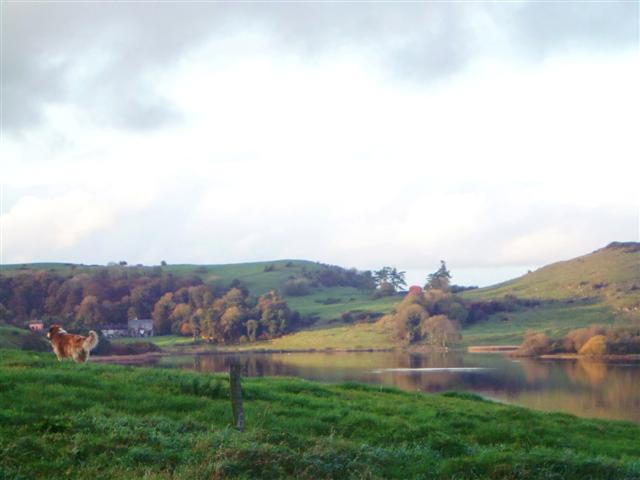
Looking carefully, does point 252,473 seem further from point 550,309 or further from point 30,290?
point 550,309

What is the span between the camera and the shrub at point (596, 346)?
82.8m

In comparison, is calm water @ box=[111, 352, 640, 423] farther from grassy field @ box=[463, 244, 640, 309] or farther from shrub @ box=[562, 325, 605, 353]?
grassy field @ box=[463, 244, 640, 309]

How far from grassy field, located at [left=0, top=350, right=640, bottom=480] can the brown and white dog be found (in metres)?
1.37

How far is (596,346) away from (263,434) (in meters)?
75.6

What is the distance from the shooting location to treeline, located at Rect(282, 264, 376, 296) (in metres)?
167

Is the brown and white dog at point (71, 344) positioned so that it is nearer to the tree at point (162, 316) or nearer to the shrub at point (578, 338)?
the shrub at point (578, 338)

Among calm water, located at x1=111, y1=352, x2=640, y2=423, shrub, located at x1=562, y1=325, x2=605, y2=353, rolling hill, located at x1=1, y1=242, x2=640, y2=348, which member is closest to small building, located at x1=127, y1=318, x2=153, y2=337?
rolling hill, located at x1=1, y1=242, x2=640, y2=348

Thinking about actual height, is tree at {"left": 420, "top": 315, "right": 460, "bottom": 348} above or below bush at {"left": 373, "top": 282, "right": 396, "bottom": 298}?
below

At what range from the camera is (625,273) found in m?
139

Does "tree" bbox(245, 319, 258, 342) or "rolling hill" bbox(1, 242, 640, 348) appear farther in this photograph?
"tree" bbox(245, 319, 258, 342)

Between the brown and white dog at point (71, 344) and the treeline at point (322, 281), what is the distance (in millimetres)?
138453

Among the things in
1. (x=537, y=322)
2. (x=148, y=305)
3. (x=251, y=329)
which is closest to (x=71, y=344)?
(x=251, y=329)

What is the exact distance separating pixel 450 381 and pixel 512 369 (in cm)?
1627

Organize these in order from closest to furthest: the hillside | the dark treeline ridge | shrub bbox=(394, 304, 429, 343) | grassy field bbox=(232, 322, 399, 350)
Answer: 1. the dark treeline ridge
2. grassy field bbox=(232, 322, 399, 350)
3. shrub bbox=(394, 304, 429, 343)
4. the hillside
